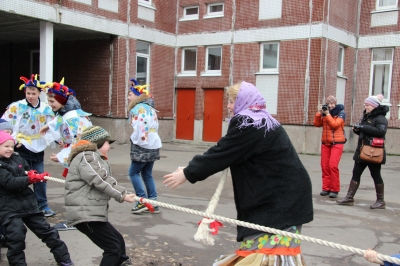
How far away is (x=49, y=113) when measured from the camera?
18.2ft

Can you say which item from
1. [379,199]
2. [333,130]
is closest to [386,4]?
[333,130]

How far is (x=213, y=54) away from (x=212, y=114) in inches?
106

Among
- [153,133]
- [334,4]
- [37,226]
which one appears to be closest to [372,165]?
[153,133]

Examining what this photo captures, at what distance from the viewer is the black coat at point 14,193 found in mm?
3635

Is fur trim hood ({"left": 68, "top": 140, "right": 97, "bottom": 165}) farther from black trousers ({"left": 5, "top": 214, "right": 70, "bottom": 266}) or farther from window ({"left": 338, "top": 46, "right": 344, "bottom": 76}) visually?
window ({"left": 338, "top": 46, "right": 344, "bottom": 76})

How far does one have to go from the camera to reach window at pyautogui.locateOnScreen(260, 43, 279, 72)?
16.1 meters

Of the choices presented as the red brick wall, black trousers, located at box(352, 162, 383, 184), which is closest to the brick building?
the red brick wall

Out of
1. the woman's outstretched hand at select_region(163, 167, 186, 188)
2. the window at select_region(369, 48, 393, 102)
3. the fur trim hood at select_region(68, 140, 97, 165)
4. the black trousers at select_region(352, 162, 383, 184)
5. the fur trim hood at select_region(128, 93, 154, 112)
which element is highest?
the window at select_region(369, 48, 393, 102)

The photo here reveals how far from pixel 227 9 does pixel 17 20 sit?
8.25 m

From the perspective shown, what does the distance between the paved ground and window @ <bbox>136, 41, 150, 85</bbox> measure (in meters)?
9.38

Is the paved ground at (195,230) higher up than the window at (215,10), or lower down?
lower down

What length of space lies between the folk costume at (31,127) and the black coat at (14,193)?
1511 mm

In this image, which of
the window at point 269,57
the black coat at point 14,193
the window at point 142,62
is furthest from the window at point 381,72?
the black coat at point 14,193

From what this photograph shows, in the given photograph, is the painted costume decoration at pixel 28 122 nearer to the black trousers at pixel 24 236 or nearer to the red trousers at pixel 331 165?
the black trousers at pixel 24 236
